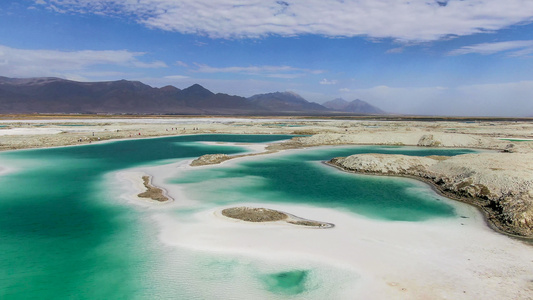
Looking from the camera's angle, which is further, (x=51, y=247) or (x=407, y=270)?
(x=51, y=247)

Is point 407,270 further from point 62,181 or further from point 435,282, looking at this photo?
point 62,181

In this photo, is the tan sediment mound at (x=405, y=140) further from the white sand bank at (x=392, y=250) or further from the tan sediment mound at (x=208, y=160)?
the white sand bank at (x=392, y=250)

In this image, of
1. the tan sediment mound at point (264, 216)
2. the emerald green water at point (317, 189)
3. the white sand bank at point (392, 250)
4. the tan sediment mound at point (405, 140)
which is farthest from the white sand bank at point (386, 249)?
the tan sediment mound at point (405, 140)

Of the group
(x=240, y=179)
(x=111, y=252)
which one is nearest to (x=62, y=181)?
(x=240, y=179)

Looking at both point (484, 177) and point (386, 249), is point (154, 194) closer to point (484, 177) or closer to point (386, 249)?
point (386, 249)

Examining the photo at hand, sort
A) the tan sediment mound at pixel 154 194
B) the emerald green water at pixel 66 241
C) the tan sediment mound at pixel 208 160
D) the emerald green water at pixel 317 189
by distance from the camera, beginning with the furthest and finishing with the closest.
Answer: the tan sediment mound at pixel 208 160, the tan sediment mound at pixel 154 194, the emerald green water at pixel 317 189, the emerald green water at pixel 66 241

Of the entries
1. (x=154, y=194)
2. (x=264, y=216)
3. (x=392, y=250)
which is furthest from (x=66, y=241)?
(x=392, y=250)

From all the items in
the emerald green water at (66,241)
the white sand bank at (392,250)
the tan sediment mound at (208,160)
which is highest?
the tan sediment mound at (208,160)
